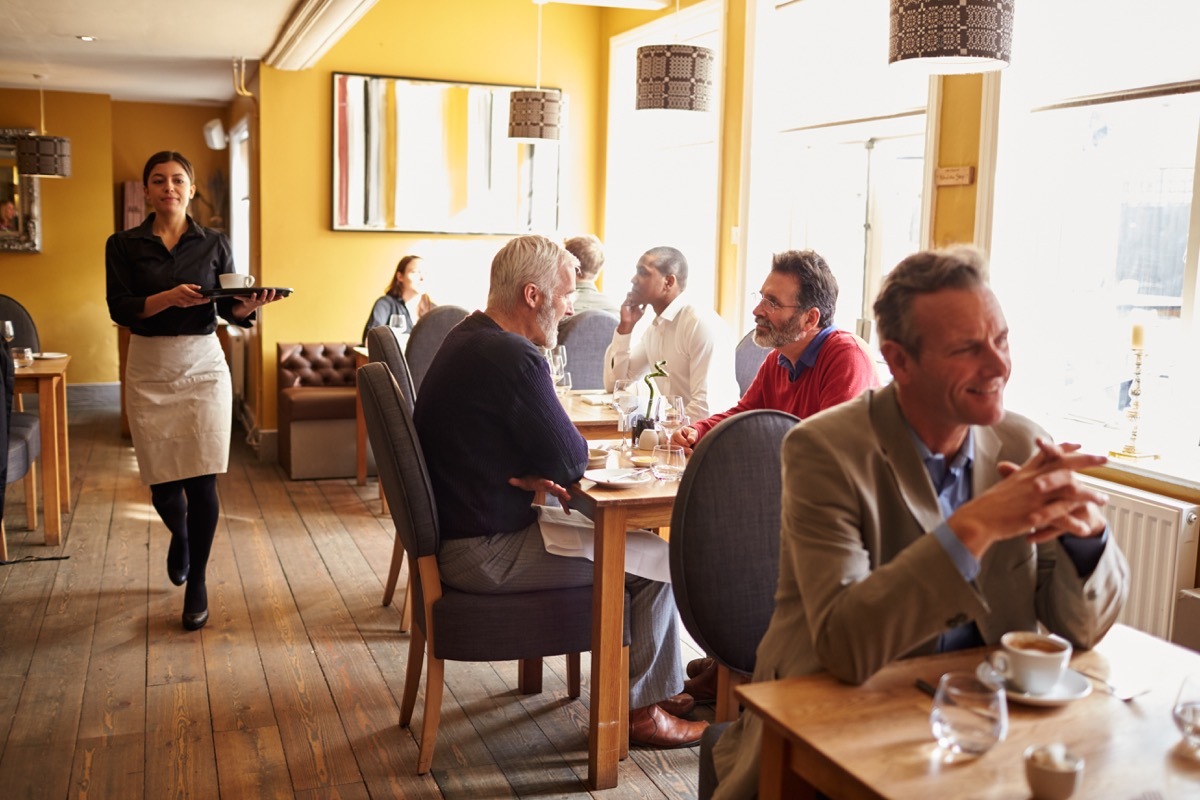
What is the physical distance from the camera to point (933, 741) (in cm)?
133

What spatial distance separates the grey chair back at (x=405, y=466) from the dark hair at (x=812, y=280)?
44.8 inches

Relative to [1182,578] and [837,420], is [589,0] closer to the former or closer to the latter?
[1182,578]

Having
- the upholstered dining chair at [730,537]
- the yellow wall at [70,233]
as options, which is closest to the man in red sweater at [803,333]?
the upholstered dining chair at [730,537]

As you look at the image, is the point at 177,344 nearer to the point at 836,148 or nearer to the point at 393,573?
the point at 393,573

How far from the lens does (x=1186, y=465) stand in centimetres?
346

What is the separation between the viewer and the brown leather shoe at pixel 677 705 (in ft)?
10.3

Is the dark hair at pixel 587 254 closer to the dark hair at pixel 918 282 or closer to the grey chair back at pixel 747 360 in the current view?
the grey chair back at pixel 747 360

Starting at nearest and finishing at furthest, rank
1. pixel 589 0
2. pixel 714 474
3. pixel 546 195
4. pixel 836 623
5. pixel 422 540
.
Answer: pixel 836 623 < pixel 714 474 < pixel 422 540 < pixel 589 0 < pixel 546 195

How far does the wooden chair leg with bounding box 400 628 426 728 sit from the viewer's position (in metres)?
2.97

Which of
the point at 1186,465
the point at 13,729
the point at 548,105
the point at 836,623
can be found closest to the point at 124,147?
the point at 548,105

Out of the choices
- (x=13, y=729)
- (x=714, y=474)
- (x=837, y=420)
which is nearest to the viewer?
(x=837, y=420)

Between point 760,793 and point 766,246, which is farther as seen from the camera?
point 766,246

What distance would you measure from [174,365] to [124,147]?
25.7 ft

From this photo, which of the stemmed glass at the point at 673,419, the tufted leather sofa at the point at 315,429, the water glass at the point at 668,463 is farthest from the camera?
the tufted leather sofa at the point at 315,429
